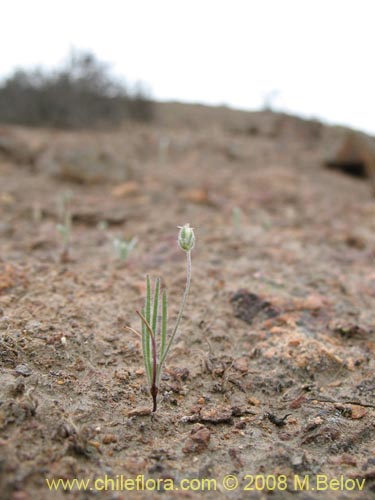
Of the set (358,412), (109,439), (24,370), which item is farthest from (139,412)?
(358,412)

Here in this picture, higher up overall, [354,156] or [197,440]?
[354,156]

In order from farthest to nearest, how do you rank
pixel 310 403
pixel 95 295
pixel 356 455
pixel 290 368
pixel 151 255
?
pixel 151 255, pixel 95 295, pixel 290 368, pixel 310 403, pixel 356 455

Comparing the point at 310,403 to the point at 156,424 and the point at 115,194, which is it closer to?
the point at 156,424

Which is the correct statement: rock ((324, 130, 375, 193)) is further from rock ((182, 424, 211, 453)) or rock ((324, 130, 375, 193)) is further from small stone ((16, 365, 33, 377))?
Answer: small stone ((16, 365, 33, 377))

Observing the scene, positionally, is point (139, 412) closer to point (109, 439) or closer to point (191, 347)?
point (109, 439)

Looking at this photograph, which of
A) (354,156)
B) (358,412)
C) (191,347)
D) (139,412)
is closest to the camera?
(139,412)

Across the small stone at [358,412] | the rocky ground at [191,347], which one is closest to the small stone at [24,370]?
the rocky ground at [191,347]

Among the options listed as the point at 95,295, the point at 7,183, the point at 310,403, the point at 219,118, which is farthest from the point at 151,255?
the point at 219,118

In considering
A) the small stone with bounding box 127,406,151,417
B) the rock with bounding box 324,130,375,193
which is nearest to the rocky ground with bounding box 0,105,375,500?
the small stone with bounding box 127,406,151,417
